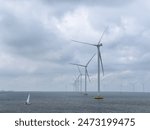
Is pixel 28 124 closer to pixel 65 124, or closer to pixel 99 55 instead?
pixel 65 124

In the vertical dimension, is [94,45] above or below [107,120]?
above

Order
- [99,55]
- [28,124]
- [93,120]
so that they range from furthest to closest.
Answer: [99,55], [93,120], [28,124]

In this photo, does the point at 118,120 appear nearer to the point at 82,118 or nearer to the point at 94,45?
the point at 82,118

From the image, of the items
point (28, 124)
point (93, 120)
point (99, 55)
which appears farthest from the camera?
point (99, 55)

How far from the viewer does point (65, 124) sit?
Answer: 4991cm

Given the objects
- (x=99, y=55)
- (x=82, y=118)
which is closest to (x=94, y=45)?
(x=99, y=55)

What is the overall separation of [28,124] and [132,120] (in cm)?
1581

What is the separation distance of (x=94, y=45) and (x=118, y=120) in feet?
455

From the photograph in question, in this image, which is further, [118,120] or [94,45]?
[94,45]

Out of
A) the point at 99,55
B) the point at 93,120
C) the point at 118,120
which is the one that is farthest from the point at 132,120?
the point at 99,55

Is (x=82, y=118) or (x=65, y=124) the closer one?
(x=65, y=124)

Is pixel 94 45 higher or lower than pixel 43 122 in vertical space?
higher

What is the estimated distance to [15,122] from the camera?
51688mm

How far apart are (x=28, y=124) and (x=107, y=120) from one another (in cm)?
1191
